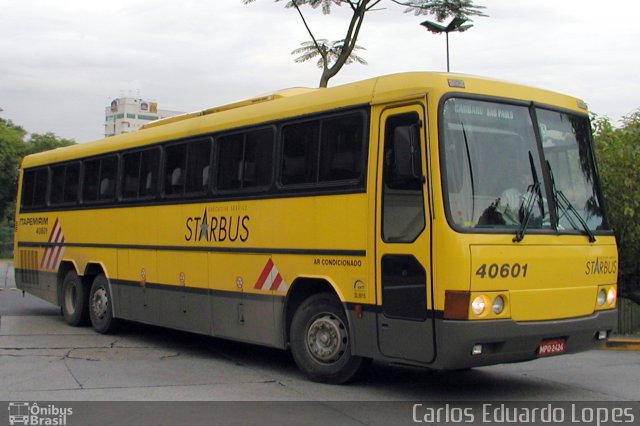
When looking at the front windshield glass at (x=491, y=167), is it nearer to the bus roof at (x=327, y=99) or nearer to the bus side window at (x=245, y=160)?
the bus roof at (x=327, y=99)

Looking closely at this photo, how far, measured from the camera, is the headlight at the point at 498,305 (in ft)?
25.5

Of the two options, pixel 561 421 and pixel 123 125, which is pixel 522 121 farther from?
pixel 123 125

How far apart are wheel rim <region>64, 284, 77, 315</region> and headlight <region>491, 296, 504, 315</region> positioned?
918 centimetres

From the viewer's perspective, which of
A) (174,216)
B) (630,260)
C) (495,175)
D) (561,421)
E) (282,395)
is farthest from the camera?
(630,260)

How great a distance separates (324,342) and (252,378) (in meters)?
1.13

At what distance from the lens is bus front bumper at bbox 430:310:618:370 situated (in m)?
7.62

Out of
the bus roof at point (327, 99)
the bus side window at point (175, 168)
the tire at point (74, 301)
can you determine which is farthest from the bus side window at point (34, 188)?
the bus side window at point (175, 168)

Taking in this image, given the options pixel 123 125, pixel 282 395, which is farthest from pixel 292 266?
pixel 123 125

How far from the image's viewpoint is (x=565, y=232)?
27.8 feet

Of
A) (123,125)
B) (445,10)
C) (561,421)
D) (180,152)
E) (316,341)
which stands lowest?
(561,421)

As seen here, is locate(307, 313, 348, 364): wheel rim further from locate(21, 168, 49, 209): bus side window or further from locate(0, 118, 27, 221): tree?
locate(0, 118, 27, 221): tree

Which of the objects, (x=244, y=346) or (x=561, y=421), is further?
(x=244, y=346)

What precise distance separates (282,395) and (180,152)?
4.61 meters

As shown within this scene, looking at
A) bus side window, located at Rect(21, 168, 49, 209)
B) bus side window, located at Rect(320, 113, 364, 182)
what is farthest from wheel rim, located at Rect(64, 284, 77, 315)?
bus side window, located at Rect(320, 113, 364, 182)
